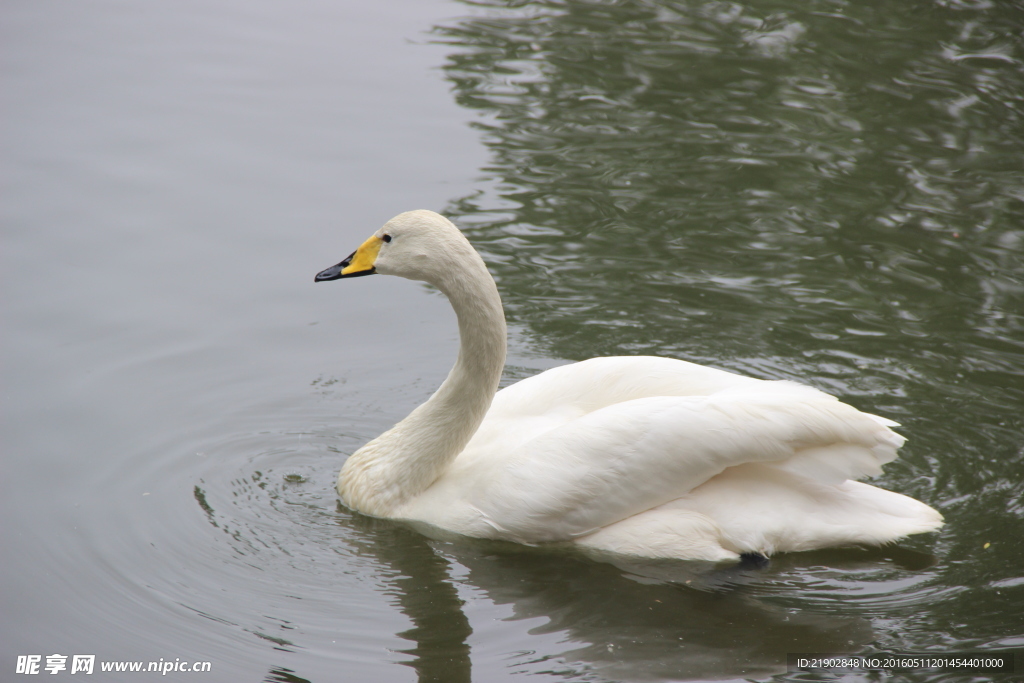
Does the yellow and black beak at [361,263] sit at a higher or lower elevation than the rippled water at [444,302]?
higher

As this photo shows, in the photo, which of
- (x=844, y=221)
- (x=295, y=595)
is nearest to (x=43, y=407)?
(x=295, y=595)

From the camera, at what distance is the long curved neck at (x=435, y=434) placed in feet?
20.2

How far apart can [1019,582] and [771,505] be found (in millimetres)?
1358

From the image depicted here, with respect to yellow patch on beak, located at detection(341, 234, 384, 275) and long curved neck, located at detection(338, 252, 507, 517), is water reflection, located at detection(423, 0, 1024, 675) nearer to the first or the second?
long curved neck, located at detection(338, 252, 507, 517)

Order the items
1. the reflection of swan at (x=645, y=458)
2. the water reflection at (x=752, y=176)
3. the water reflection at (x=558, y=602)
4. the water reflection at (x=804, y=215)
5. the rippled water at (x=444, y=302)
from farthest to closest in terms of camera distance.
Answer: the water reflection at (x=752, y=176) < the water reflection at (x=804, y=215) < the reflection of swan at (x=645, y=458) < the rippled water at (x=444, y=302) < the water reflection at (x=558, y=602)

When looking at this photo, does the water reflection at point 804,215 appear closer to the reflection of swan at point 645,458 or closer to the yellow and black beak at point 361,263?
the reflection of swan at point 645,458

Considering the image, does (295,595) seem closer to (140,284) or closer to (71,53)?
(140,284)

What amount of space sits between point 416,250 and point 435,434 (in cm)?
108

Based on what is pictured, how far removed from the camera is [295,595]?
5.67 meters

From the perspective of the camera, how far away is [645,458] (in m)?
5.77

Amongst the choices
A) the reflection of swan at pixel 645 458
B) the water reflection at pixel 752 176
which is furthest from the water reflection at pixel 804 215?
the reflection of swan at pixel 645 458

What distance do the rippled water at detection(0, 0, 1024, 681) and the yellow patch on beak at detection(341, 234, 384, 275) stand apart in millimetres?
1459

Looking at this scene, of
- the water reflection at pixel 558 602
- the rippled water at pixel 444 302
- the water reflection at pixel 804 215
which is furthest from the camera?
the water reflection at pixel 804 215

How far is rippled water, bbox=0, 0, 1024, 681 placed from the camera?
5605 mm
